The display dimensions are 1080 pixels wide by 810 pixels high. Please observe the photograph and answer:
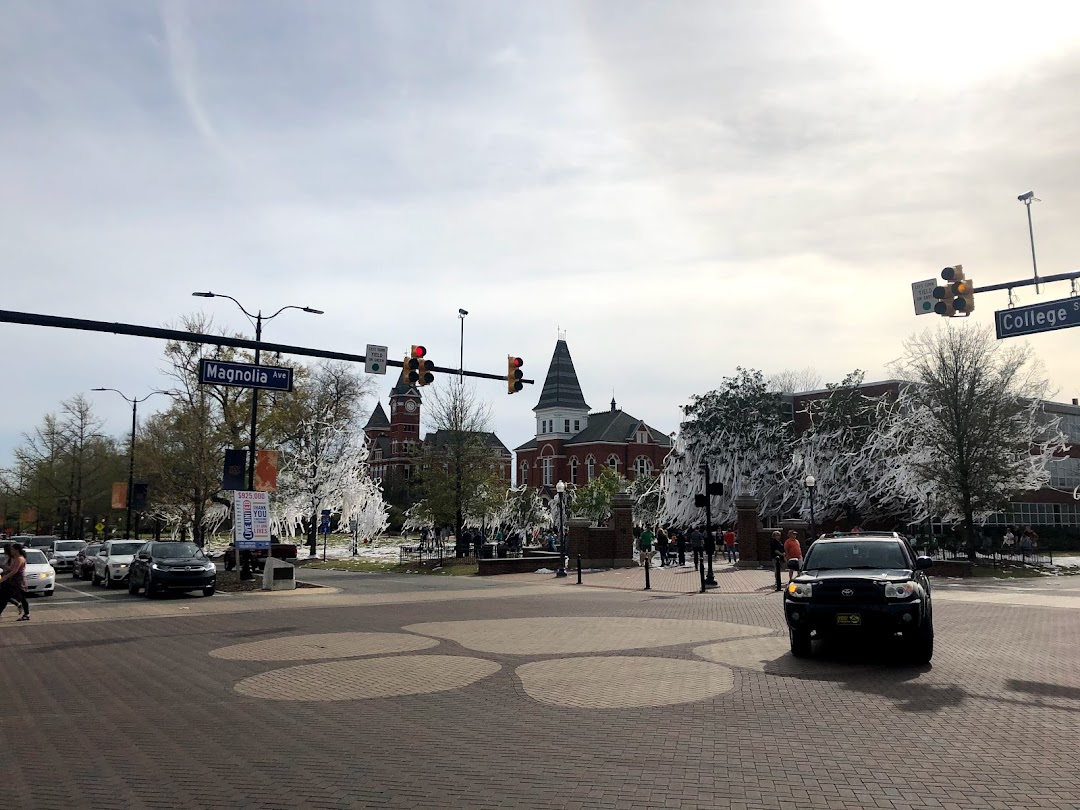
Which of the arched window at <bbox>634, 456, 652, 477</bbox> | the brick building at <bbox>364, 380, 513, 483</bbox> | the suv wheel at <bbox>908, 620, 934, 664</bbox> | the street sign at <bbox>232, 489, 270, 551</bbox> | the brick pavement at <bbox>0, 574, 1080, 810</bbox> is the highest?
the brick building at <bbox>364, 380, 513, 483</bbox>

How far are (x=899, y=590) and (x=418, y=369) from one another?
12.4 metres

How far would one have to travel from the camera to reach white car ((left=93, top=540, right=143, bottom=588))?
27.3 m

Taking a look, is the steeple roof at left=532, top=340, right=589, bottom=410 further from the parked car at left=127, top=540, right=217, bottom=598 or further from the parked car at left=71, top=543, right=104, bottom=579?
the parked car at left=127, top=540, right=217, bottom=598

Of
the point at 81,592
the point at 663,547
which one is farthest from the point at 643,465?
the point at 81,592

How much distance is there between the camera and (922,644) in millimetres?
11109

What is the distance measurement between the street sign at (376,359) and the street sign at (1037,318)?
42.7 ft

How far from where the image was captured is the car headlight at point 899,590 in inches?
430

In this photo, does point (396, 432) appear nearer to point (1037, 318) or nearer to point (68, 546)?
point (68, 546)

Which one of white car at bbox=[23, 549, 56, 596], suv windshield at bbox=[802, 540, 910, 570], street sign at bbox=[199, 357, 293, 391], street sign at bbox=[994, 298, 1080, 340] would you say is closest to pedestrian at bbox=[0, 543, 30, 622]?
street sign at bbox=[199, 357, 293, 391]

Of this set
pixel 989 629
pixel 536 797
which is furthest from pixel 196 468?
pixel 536 797

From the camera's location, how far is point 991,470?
116 ft

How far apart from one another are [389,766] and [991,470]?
35.0 meters

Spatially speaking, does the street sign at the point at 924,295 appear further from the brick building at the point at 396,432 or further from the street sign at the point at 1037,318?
the brick building at the point at 396,432

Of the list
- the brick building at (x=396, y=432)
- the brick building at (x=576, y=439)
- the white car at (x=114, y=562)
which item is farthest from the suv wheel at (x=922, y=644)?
the brick building at (x=396, y=432)
